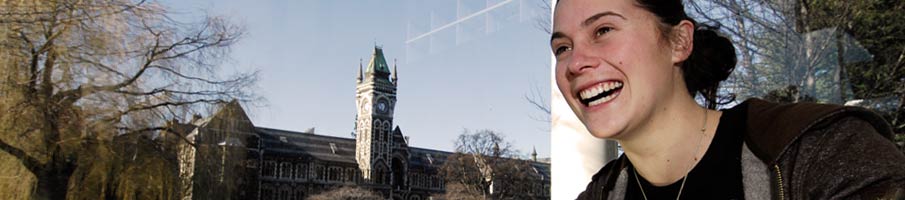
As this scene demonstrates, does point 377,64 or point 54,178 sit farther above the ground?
point 377,64

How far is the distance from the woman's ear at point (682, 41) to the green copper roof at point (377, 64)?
2068 cm

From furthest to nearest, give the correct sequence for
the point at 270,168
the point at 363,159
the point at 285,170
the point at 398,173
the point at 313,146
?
1. the point at 398,173
2. the point at 363,159
3. the point at 313,146
4. the point at 285,170
5. the point at 270,168

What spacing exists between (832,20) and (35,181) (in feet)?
10.3

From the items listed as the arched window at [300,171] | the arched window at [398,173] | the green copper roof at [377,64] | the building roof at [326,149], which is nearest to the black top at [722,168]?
the building roof at [326,149]

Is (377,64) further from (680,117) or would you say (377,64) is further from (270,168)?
(680,117)

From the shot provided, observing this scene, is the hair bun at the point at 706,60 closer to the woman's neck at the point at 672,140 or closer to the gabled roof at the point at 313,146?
the woman's neck at the point at 672,140

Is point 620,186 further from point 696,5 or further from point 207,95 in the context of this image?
point 207,95

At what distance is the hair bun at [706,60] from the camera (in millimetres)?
598

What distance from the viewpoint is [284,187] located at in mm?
17719

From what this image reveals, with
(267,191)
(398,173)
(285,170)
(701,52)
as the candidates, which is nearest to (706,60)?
(701,52)

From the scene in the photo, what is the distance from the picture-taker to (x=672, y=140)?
0.55 m

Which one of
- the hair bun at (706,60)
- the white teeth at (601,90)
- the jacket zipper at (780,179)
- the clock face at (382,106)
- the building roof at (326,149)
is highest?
the clock face at (382,106)

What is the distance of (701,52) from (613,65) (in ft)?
0.43

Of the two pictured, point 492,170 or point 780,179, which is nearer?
point 780,179
